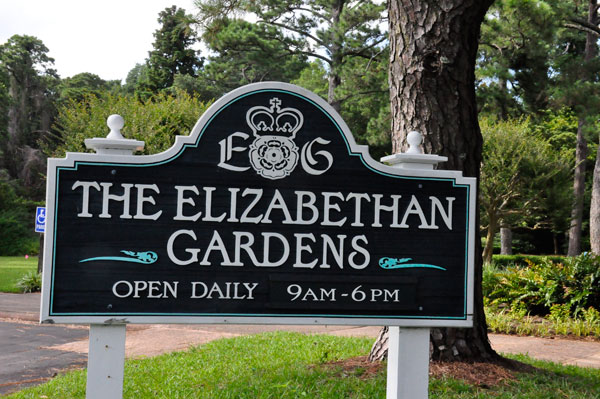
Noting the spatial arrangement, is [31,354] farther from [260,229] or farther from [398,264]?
[398,264]

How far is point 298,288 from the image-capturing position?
2.97m

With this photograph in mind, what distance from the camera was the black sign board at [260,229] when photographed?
9.23 feet

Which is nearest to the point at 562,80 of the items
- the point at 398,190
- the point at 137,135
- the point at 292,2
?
the point at 292,2

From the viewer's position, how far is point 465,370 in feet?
16.1

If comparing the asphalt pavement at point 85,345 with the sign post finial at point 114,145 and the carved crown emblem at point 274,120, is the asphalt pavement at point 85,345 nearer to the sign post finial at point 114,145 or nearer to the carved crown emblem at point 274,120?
the sign post finial at point 114,145

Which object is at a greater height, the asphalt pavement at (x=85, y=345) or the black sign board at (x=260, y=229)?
the black sign board at (x=260, y=229)

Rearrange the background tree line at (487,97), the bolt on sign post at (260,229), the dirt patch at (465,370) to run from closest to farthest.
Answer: the bolt on sign post at (260,229) < the dirt patch at (465,370) < the background tree line at (487,97)

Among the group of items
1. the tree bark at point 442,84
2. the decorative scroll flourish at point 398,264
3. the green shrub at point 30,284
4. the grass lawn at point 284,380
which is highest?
the tree bark at point 442,84

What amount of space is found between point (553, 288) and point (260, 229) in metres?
8.15

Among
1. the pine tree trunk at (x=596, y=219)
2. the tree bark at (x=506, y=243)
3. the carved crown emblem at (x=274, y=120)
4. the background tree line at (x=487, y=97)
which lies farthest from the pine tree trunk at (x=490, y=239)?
the carved crown emblem at (x=274, y=120)

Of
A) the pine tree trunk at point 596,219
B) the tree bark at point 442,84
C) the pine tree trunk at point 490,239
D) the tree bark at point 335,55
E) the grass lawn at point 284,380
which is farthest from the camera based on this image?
the tree bark at point 335,55

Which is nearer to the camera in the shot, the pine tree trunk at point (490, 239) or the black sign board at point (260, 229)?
the black sign board at point (260, 229)

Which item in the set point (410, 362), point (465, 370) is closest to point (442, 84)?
point (465, 370)

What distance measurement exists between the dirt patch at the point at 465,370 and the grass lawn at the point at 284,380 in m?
0.03
